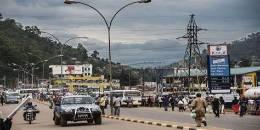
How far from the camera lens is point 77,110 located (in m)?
30.2

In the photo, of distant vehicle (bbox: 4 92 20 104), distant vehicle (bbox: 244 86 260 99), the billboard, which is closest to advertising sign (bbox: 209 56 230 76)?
distant vehicle (bbox: 244 86 260 99)

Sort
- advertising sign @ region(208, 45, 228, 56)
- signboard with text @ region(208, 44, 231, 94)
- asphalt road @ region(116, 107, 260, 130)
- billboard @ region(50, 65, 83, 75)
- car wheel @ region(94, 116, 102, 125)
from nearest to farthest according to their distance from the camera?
1. asphalt road @ region(116, 107, 260, 130)
2. car wheel @ region(94, 116, 102, 125)
3. signboard with text @ region(208, 44, 231, 94)
4. advertising sign @ region(208, 45, 228, 56)
5. billboard @ region(50, 65, 83, 75)

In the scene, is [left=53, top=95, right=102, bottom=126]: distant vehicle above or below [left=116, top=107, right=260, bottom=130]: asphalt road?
above

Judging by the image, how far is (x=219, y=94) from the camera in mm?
53969

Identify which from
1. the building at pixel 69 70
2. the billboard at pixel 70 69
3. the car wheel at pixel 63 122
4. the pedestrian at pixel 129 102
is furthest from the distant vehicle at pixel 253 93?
the billboard at pixel 70 69

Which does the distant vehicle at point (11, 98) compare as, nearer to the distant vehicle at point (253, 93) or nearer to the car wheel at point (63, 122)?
the distant vehicle at point (253, 93)

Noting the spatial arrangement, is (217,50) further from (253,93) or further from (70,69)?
(70,69)

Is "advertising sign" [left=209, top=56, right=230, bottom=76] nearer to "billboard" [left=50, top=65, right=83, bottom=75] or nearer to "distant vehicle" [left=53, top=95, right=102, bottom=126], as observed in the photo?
"distant vehicle" [left=53, top=95, right=102, bottom=126]

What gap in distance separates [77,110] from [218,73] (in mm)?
25730

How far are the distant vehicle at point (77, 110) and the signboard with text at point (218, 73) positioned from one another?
922 inches

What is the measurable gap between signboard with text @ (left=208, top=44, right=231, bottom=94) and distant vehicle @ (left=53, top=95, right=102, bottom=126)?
2341cm

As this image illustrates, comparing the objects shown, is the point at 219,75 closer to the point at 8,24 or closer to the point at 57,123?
the point at 57,123

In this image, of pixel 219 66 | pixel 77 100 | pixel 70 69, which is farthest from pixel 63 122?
pixel 70 69

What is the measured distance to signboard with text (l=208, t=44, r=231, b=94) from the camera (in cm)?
5329
